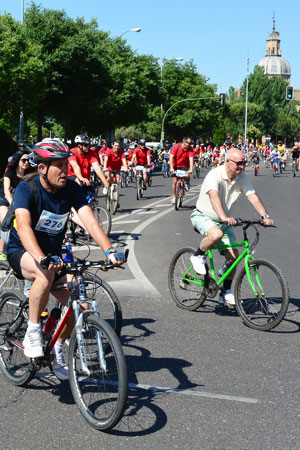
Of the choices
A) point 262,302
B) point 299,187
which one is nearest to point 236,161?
point 262,302

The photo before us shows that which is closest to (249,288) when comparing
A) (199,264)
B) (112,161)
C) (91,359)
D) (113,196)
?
(199,264)

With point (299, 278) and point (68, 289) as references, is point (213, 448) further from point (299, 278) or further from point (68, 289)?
point (299, 278)

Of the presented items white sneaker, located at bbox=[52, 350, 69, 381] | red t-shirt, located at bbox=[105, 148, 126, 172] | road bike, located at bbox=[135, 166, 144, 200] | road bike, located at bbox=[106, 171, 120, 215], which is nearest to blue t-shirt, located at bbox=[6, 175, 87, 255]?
white sneaker, located at bbox=[52, 350, 69, 381]

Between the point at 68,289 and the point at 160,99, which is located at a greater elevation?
the point at 160,99

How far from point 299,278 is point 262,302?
2.33m

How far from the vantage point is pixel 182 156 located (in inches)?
680

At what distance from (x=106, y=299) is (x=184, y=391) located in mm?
860

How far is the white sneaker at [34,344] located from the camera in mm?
4152

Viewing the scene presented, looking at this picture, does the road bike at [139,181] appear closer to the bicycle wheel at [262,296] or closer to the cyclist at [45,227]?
the bicycle wheel at [262,296]

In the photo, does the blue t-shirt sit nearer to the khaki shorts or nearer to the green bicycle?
the green bicycle

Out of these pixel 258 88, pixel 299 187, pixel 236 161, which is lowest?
pixel 299 187

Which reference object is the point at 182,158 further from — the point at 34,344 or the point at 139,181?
the point at 34,344

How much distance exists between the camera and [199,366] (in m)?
4.89

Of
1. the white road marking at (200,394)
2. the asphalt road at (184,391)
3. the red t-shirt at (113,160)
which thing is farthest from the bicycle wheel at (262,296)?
the red t-shirt at (113,160)
